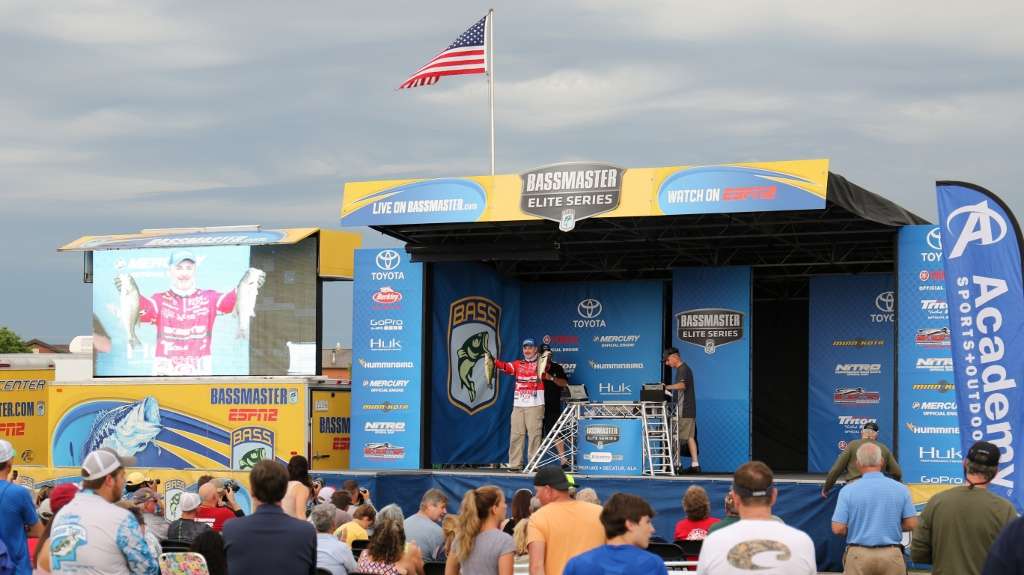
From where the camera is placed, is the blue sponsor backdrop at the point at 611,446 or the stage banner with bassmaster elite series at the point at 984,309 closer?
the stage banner with bassmaster elite series at the point at 984,309

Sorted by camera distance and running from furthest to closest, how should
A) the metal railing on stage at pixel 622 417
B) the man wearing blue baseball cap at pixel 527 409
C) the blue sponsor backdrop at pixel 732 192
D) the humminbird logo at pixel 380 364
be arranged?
the humminbird logo at pixel 380 364
the man wearing blue baseball cap at pixel 527 409
the metal railing on stage at pixel 622 417
the blue sponsor backdrop at pixel 732 192

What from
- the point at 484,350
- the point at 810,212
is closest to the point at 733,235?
the point at 810,212

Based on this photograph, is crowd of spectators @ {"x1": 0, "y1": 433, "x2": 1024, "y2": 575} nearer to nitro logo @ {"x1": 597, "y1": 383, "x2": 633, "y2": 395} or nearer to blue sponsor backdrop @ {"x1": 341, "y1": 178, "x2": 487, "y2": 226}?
blue sponsor backdrop @ {"x1": 341, "y1": 178, "x2": 487, "y2": 226}

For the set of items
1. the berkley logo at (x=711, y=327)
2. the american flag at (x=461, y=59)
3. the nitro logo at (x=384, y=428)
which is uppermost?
the american flag at (x=461, y=59)

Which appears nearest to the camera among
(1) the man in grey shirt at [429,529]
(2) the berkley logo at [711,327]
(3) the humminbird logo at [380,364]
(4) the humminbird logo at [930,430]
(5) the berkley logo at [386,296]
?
(1) the man in grey shirt at [429,529]

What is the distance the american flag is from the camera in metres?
18.7

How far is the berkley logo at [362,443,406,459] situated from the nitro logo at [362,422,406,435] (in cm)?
17

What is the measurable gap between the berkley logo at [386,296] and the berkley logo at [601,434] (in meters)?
3.46

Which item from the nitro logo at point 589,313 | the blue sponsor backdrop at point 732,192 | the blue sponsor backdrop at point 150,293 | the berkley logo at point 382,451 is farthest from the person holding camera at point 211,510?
the nitro logo at point 589,313

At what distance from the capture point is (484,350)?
785 inches

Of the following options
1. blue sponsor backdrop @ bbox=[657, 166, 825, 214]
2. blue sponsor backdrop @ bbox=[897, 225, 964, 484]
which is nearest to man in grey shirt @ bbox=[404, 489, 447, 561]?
blue sponsor backdrop @ bbox=[657, 166, 825, 214]

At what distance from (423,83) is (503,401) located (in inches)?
198

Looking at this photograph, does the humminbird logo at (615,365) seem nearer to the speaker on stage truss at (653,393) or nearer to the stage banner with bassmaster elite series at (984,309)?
the speaker on stage truss at (653,393)

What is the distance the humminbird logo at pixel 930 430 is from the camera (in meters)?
15.7
